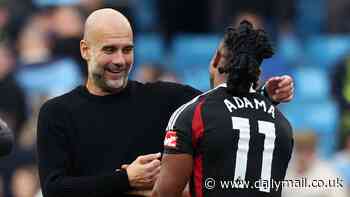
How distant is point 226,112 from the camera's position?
491cm

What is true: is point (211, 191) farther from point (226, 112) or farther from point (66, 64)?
point (66, 64)

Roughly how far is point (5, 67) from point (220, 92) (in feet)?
20.9

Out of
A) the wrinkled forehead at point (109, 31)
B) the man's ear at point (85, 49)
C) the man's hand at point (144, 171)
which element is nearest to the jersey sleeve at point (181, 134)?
the man's hand at point (144, 171)

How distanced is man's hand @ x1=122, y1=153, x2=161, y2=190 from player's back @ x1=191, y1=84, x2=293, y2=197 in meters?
0.30

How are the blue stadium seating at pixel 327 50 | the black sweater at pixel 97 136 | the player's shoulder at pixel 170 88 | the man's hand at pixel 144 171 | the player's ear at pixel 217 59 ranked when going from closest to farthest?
the player's ear at pixel 217 59, the man's hand at pixel 144 171, the black sweater at pixel 97 136, the player's shoulder at pixel 170 88, the blue stadium seating at pixel 327 50

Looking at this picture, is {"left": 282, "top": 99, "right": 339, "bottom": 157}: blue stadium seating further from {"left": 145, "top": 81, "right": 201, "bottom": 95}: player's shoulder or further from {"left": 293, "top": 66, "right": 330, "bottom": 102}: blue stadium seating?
{"left": 145, "top": 81, "right": 201, "bottom": 95}: player's shoulder

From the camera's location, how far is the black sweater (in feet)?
17.4

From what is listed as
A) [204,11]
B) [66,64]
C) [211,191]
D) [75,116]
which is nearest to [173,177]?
[211,191]

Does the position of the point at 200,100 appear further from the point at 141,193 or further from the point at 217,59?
the point at 141,193

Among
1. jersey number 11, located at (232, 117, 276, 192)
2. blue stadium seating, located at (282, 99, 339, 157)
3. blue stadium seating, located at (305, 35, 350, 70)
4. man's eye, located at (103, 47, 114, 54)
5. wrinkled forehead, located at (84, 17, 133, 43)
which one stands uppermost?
wrinkled forehead, located at (84, 17, 133, 43)

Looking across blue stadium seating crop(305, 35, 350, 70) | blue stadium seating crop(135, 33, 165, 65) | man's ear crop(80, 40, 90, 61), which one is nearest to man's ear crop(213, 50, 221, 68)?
man's ear crop(80, 40, 90, 61)

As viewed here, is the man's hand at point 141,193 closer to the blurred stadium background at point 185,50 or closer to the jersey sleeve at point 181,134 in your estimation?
the jersey sleeve at point 181,134

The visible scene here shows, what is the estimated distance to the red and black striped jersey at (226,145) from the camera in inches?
191

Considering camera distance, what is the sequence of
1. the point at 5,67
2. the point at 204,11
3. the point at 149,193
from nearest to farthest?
the point at 149,193 < the point at 5,67 < the point at 204,11
